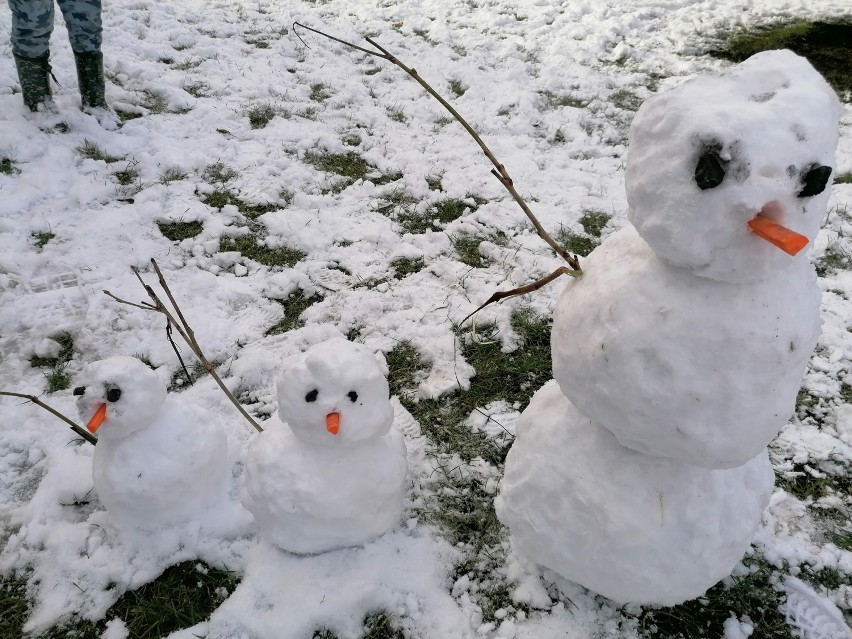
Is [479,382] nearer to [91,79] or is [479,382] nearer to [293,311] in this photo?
[293,311]

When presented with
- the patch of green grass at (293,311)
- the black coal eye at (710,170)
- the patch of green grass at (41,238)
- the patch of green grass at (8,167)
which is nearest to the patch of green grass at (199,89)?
the patch of green grass at (8,167)

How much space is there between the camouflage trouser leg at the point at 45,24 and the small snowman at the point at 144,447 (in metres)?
2.78

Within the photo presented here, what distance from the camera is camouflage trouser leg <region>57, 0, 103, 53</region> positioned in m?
3.36

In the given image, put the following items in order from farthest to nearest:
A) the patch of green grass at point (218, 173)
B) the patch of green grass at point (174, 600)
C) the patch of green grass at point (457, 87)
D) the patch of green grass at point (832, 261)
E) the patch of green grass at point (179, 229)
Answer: the patch of green grass at point (457, 87) → the patch of green grass at point (218, 173) → the patch of green grass at point (179, 229) → the patch of green grass at point (832, 261) → the patch of green grass at point (174, 600)

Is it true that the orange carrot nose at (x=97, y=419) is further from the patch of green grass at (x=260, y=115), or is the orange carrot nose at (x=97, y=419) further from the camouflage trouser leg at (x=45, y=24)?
the camouflage trouser leg at (x=45, y=24)

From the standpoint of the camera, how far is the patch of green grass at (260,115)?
3916mm

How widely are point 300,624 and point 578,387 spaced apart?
1.13 meters

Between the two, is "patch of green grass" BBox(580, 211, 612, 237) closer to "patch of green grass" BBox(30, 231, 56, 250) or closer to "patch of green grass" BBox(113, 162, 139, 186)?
"patch of green grass" BBox(113, 162, 139, 186)

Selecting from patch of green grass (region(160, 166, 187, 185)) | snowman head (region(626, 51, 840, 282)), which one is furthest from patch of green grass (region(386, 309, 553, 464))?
patch of green grass (region(160, 166, 187, 185))

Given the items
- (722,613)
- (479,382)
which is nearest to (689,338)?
(722,613)

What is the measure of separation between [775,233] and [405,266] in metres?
2.18

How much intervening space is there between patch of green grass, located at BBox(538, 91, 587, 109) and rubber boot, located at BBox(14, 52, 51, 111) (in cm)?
332

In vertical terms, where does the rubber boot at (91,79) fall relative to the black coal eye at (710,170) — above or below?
→ below

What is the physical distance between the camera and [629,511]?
1463mm
